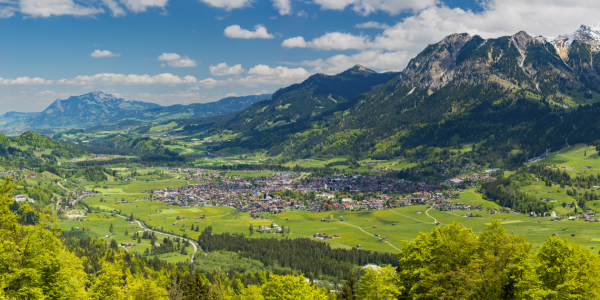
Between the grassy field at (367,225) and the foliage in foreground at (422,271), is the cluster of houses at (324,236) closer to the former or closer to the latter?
the grassy field at (367,225)

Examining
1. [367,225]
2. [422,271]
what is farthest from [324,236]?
[422,271]

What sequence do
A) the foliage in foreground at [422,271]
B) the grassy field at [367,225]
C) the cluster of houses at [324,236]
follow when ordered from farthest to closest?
the cluster of houses at [324,236] → the grassy field at [367,225] → the foliage in foreground at [422,271]

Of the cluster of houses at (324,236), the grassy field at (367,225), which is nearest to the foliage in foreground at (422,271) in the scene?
the grassy field at (367,225)

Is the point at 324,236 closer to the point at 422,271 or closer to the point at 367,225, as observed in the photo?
the point at 367,225

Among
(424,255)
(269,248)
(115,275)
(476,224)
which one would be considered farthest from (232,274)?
(476,224)

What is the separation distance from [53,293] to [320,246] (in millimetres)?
113120

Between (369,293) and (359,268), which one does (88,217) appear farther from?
(369,293)

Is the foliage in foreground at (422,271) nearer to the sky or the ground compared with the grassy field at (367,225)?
nearer to the sky

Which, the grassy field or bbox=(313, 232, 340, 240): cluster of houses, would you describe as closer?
the grassy field

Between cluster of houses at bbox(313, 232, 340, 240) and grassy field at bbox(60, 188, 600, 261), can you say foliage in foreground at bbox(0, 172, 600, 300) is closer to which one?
grassy field at bbox(60, 188, 600, 261)

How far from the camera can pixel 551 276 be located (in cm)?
3984

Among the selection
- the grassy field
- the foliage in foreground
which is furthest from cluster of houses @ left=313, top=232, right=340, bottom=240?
the foliage in foreground

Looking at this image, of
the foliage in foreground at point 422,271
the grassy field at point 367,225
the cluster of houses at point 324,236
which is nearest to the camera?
the foliage in foreground at point 422,271

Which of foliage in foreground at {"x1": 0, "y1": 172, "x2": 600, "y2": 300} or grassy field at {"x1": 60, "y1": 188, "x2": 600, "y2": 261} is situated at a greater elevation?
foliage in foreground at {"x1": 0, "y1": 172, "x2": 600, "y2": 300}
